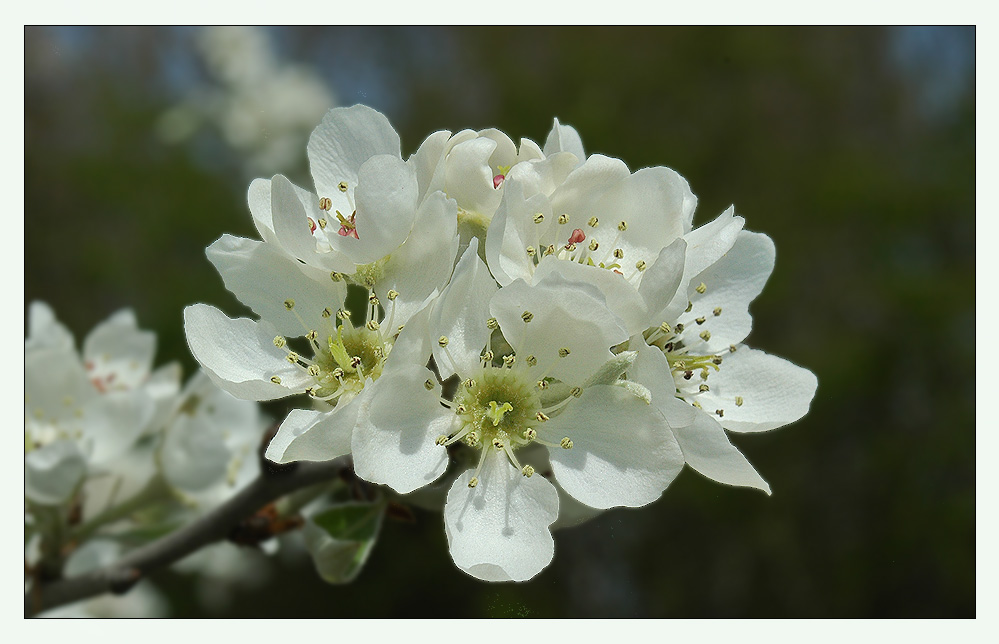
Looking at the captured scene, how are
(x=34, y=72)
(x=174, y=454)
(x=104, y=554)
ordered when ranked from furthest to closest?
(x=34, y=72) → (x=104, y=554) → (x=174, y=454)

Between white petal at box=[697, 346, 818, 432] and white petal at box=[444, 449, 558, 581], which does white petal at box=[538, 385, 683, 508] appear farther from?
white petal at box=[697, 346, 818, 432]

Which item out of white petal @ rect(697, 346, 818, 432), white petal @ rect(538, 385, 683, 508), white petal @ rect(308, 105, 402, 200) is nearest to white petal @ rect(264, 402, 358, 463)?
white petal @ rect(538, 385, 683, 508)

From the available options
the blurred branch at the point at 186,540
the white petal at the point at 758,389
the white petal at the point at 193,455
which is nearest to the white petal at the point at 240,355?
the blurred branch at the point at 186,540

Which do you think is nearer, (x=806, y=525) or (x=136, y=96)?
(x=806, y=525)

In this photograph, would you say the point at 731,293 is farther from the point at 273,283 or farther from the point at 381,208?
the point at 273,283

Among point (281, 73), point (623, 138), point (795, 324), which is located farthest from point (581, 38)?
point (795, 324)

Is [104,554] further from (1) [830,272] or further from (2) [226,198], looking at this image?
(1) [830,272]

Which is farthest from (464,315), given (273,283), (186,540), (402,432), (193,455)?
(193,455)

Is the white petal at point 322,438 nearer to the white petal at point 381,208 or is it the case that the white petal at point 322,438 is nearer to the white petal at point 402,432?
the white petal at point 402,432
